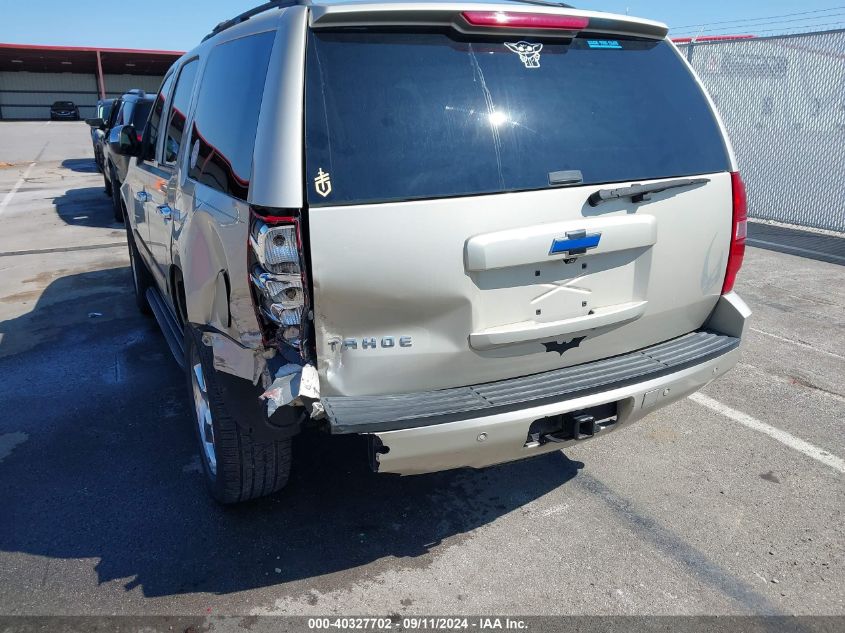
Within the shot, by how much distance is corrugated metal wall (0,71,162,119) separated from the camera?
47.6m

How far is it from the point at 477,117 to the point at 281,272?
96 centimetres

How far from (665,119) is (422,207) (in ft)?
4.41

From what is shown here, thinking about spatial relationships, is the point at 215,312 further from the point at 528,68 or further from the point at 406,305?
the point at 528,68

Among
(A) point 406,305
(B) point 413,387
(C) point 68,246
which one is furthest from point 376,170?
(C) point 68,246

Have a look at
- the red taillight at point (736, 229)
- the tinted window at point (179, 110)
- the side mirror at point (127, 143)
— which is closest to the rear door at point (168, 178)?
the tinted window at point (179, 110)

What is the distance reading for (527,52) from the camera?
283 cm

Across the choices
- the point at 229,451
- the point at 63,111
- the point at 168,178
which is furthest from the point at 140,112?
the point at 63,111

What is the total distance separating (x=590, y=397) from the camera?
2781mm

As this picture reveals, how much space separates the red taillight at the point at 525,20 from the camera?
8.70ft

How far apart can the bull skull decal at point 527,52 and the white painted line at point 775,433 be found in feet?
8.87

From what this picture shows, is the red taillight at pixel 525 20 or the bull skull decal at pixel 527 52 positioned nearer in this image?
the red taillight at pixel 525 20

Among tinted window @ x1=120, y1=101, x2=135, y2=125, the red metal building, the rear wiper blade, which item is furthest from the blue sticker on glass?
the red metal building

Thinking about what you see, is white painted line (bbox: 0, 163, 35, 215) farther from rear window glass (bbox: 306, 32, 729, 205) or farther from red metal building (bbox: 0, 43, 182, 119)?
red metal building (bbox: 0, 43, 182, 119)

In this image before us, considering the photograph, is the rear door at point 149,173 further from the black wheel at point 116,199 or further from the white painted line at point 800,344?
the black wheel at point 116,199
